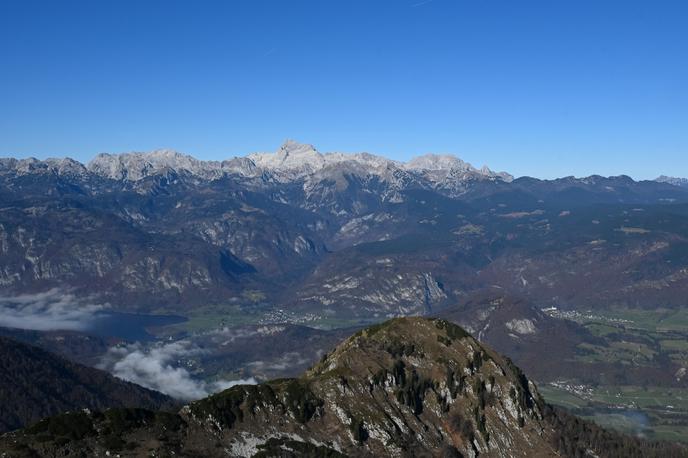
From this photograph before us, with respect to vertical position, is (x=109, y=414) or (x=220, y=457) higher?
(x=109, y=414)

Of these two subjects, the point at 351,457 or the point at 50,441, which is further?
the point at 351,457

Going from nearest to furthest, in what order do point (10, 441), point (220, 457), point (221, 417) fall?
point (10, 441) < point (220, 457) < point (221, 417)

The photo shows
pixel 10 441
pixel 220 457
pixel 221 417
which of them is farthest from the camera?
pixel 221 417

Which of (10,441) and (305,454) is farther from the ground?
(10,441)

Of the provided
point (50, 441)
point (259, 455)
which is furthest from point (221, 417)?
point (50, 441)

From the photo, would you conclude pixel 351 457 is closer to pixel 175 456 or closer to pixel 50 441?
pixel 175 456

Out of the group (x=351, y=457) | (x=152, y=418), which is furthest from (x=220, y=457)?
(x=351, y=457)

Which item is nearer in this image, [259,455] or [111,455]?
[111,455]

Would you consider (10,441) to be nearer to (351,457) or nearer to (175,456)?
(175,456)
